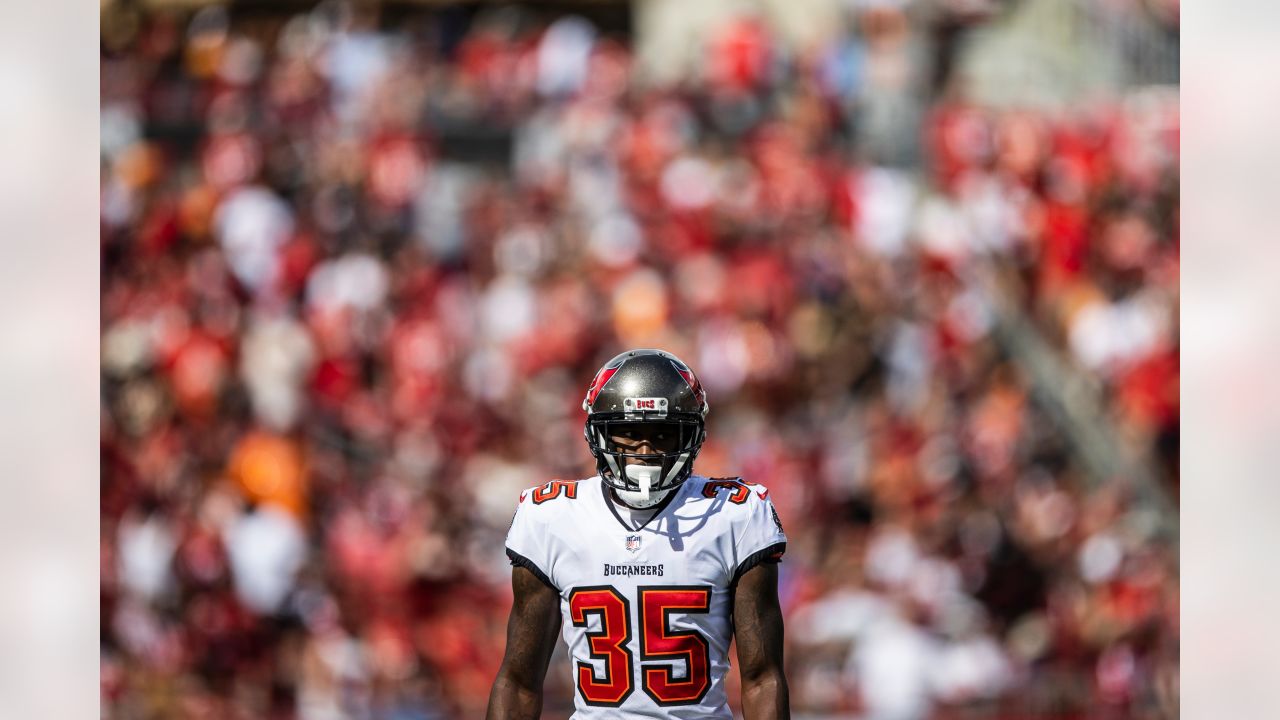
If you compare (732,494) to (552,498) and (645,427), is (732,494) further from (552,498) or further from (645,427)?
(552,498)

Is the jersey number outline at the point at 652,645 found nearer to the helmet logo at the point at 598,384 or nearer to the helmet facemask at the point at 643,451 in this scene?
the helmet facemask at the point at 643,451

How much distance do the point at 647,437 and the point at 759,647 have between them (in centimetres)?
44

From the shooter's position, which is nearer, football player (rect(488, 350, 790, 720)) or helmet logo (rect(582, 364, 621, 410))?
football player (rect(488, 350, 790, 720))

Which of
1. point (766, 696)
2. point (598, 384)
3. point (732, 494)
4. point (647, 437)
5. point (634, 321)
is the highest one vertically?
point (634, 321)

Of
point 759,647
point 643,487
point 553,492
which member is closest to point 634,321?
point 553,492

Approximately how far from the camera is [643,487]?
289cm

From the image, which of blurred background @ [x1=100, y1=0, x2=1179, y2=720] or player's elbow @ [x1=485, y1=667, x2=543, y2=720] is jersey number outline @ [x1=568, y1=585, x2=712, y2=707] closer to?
player's elbow @ [x1=485, y1=667, x2=543, y2=720]

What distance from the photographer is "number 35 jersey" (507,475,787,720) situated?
2855 millimetres

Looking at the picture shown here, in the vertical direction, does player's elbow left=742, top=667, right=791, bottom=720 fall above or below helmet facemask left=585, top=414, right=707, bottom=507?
below

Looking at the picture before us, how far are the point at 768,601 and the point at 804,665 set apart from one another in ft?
13.5

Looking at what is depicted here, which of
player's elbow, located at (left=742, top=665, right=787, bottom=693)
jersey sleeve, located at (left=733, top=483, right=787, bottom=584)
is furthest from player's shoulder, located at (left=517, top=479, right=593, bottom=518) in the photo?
player's elbow, located at (left=742, top=665, right=787, bottom=693)

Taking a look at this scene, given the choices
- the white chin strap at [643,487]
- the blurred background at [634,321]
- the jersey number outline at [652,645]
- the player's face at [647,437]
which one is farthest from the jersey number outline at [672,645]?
the blurred background at [634,321]

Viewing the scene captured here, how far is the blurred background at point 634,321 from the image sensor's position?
23.3ft
